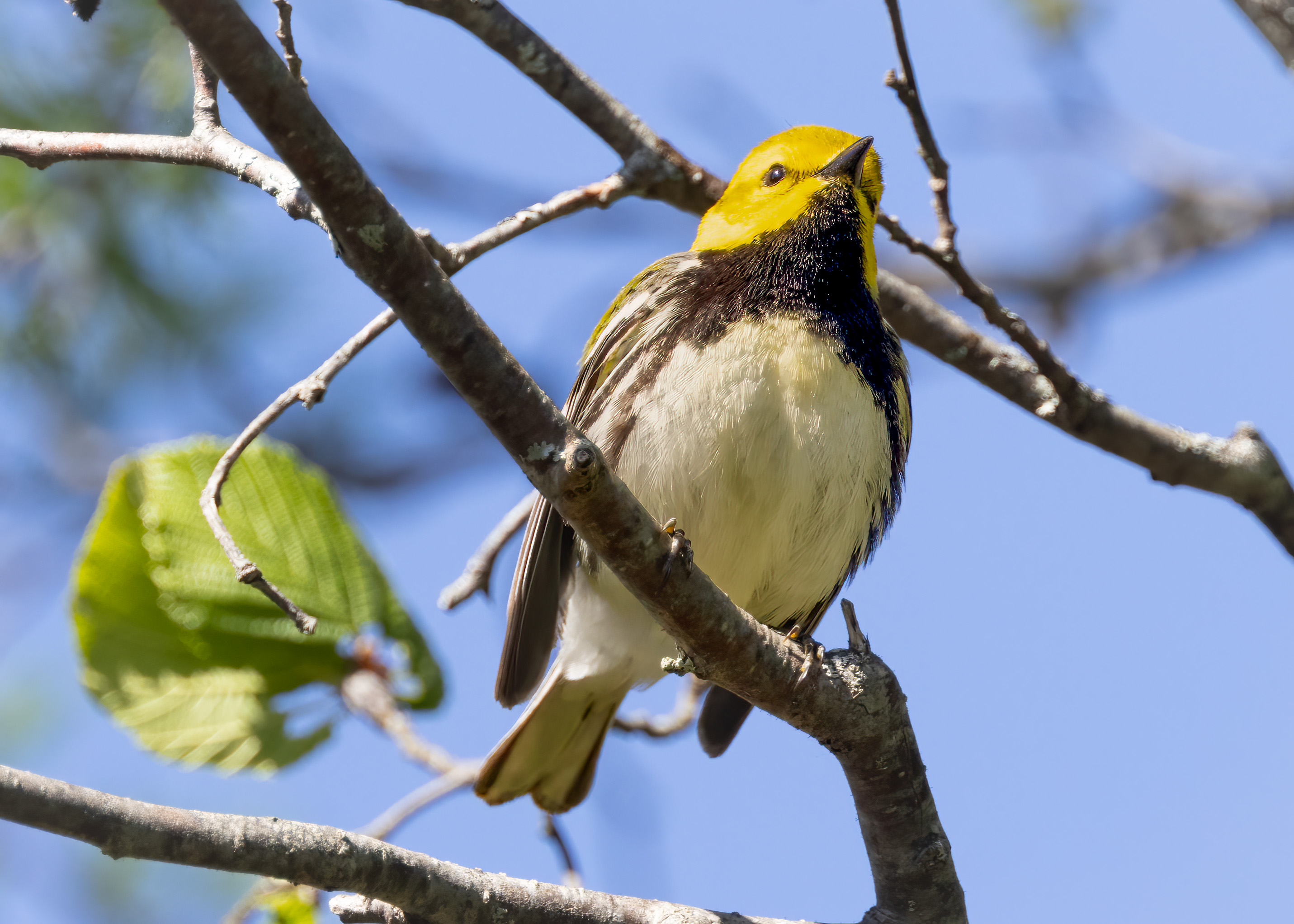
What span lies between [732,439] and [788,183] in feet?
4.12

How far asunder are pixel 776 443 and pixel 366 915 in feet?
5.53

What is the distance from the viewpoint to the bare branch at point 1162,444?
12.6 ft

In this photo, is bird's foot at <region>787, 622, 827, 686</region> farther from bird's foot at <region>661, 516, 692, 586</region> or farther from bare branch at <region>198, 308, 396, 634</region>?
bare branch at <region>198, 308, 396, 634</region>

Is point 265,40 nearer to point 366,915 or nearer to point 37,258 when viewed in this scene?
point 366,915

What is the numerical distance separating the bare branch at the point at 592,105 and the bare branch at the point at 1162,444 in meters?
1.08

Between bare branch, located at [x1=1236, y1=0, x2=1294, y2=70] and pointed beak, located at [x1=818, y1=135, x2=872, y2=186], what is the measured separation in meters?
2.22

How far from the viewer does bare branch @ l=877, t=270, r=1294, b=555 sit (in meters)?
3.83

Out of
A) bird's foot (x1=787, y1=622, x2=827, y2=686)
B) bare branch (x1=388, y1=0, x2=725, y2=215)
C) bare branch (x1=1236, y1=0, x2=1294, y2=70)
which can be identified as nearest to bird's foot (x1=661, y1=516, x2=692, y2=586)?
bird's foot (x1=787, y1=622, x2=827, y2=686)

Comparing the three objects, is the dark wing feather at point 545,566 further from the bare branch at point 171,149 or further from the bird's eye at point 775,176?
the bare branch at point 171,149

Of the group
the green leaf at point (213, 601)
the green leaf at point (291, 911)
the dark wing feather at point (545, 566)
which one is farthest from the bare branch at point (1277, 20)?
the green leaf at point (213, 601)

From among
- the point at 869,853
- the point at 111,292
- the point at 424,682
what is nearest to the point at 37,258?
the point at 111,292

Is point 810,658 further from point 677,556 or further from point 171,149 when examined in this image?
point 171,149

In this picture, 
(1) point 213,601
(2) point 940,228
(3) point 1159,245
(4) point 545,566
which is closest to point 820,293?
(2) point 940,228

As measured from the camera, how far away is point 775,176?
4273 millimetres
